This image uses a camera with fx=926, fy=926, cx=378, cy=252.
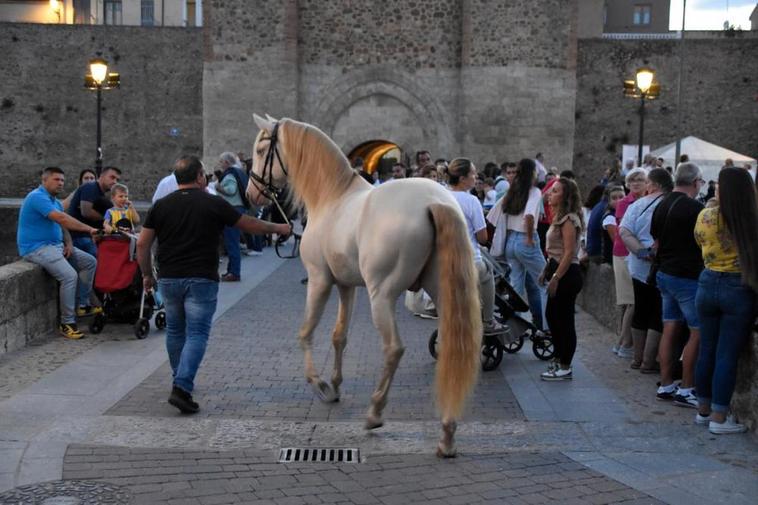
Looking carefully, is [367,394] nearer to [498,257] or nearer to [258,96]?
[498,257]

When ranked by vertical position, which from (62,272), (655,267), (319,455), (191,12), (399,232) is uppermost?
(191,12)

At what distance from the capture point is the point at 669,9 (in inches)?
2367

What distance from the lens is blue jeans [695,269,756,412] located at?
614 centimetres

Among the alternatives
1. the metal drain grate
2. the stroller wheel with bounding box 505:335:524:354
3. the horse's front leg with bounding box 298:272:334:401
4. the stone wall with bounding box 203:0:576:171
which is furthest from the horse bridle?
the stone wall with bounding box 203:0:576:171

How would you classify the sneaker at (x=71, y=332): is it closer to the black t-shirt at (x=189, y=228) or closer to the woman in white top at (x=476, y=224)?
the black t-shirt at (x=189, y=228)

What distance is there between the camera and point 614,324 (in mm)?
10367

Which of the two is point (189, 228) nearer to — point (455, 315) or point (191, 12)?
point (455, 315)

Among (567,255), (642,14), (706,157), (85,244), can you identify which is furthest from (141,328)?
(642,14)

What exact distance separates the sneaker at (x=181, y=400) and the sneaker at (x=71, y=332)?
3326 mm

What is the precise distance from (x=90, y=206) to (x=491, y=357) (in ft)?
16.1

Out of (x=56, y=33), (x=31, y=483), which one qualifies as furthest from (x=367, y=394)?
(x=56, y=33)

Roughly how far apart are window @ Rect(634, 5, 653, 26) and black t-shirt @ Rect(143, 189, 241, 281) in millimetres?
57734

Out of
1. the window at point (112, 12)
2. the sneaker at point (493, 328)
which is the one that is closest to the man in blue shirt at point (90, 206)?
the sneaker at point (493, 328)

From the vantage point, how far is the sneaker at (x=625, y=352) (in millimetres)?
9000
